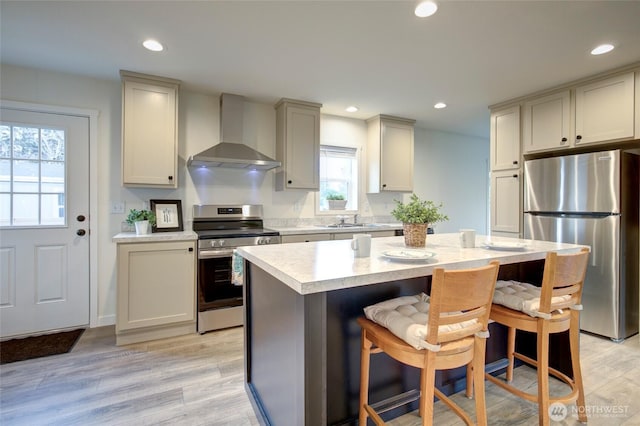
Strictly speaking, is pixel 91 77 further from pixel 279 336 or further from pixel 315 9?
pixel 279 336

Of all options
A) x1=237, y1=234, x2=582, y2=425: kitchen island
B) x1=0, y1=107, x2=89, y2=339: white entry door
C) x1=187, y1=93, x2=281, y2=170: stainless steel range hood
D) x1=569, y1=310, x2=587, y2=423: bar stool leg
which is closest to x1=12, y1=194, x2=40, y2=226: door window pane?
x1=0, y1=107, x2=89, y2=339: white entry door

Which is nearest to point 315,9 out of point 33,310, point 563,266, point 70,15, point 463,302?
point 70,15

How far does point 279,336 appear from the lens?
1420mm

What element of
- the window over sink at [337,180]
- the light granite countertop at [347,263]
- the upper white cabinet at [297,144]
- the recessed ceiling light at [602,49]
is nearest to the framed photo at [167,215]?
the upper white cabinet at [297,144]

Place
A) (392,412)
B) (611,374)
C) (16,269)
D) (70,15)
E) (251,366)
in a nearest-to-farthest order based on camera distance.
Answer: (392,412) → (251,366) → (70,15) → (611,374) → (16,269)

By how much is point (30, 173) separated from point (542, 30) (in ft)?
14.5

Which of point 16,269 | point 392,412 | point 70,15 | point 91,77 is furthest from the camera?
point 91,77

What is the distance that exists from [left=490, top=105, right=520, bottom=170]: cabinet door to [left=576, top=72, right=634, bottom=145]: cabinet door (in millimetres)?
599

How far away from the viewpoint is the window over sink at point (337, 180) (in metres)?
4.32

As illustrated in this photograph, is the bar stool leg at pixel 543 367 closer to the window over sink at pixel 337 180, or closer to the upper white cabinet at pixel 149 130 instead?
the window over sink at pixel 337 180

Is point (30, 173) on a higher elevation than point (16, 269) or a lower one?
higher

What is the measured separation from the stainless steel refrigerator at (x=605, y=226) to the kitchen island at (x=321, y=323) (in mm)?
1216

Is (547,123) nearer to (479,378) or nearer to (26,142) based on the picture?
(479,378)

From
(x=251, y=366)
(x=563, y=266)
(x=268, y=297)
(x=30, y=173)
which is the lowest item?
(x=251, y=366)
